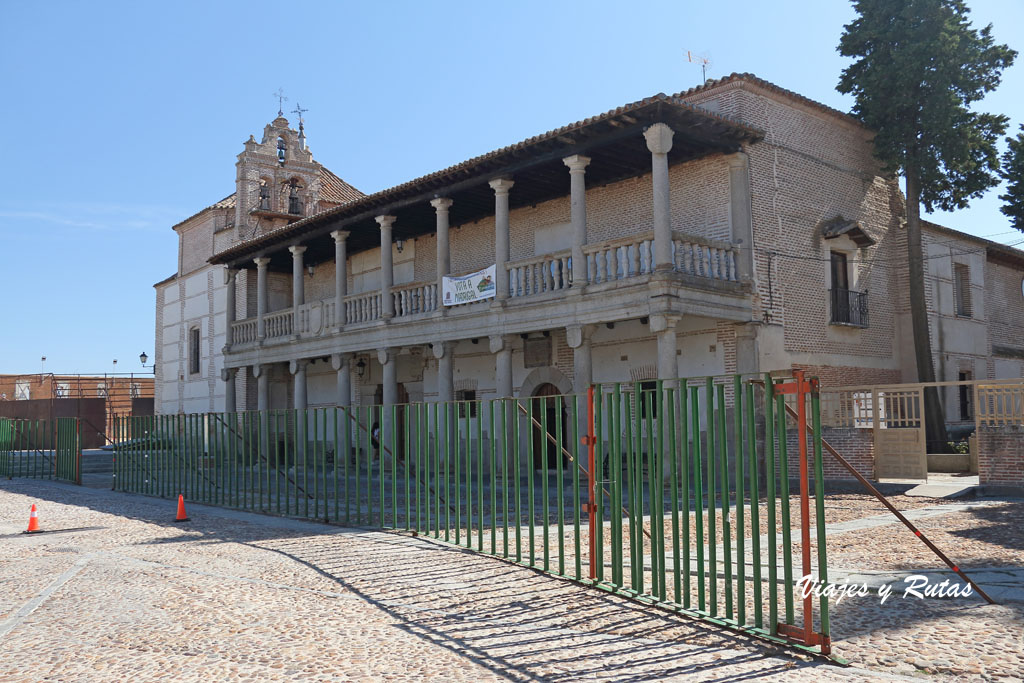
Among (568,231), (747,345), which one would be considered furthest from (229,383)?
(747,345)

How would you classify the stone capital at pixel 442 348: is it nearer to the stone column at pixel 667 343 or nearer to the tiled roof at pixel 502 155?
the tiled roof at pixel 502 155

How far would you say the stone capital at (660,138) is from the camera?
51.5ft

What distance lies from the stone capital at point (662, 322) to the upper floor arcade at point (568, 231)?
14 cm

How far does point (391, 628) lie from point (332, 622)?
18.4 inches

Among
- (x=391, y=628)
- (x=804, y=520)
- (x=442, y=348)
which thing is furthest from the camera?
(x=442, y=348)

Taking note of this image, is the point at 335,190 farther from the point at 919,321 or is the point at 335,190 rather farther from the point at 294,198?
the point at 919,321

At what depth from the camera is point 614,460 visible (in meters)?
6.79

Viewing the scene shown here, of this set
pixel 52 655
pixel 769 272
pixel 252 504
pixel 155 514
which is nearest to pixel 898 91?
pixel 769 272

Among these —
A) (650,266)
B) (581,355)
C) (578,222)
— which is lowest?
(581,355)

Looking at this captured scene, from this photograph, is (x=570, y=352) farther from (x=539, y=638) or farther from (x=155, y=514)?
(x=539, y=638)

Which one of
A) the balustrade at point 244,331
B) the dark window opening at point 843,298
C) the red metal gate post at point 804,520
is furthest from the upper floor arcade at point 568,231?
the red metal gate post at point 804,520

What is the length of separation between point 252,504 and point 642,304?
742 cm

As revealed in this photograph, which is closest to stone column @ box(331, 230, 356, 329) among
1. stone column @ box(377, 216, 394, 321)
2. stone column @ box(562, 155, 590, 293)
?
stone column @ box(377, 216, 394, 321)

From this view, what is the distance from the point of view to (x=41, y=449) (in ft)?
72.8
